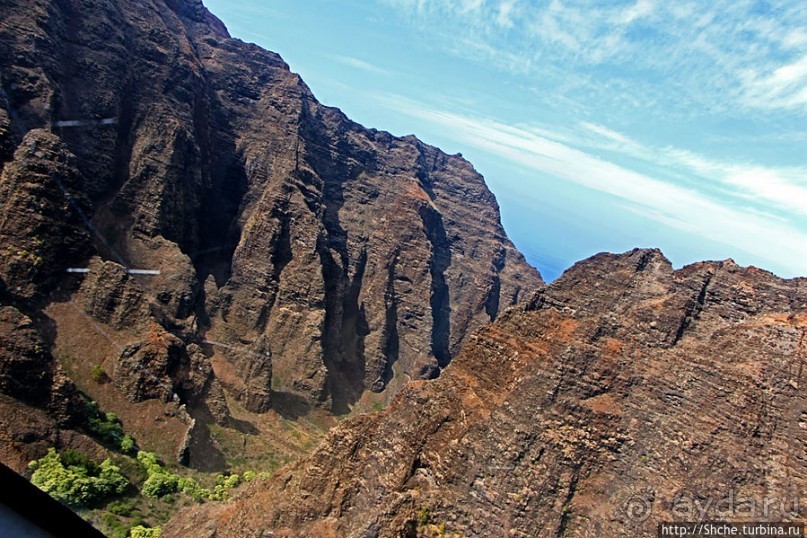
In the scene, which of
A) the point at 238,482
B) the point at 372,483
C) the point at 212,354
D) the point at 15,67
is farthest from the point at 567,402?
the point at 15,67

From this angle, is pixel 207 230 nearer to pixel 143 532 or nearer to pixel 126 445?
pixel 126 445

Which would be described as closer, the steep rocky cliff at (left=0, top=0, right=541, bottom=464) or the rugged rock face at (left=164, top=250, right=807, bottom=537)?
the rugged rock face at (left=164, top=250, right=807, bottom=537)

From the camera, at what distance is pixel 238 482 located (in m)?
36.5

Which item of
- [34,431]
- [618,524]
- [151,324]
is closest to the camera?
[618,524]

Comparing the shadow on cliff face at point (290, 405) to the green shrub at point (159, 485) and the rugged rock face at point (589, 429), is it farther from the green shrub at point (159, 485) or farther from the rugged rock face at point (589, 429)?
the rugged rock face at point (589, 429)

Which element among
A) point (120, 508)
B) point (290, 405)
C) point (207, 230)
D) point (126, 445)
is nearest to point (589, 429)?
point (120, 508)

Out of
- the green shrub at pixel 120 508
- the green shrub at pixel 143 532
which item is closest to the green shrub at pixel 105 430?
the green shrub at pixel 120 508

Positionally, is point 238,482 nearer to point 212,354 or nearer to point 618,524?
Answer: point 212,354

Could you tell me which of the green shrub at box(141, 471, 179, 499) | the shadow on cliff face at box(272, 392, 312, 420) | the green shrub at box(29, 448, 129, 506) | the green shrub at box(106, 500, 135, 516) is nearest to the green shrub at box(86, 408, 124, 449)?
the green shrub at box(29, 448, 129, 506)

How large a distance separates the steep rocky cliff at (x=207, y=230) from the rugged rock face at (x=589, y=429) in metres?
20.5

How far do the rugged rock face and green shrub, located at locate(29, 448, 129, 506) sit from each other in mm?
5879

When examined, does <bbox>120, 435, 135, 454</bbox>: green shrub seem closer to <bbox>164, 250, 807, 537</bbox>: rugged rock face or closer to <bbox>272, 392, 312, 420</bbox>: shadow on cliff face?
<bbox>164, 250, 807, 537</bbox>: rugged rock face

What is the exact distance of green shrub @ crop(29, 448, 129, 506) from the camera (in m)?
24.7

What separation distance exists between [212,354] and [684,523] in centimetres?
4780
